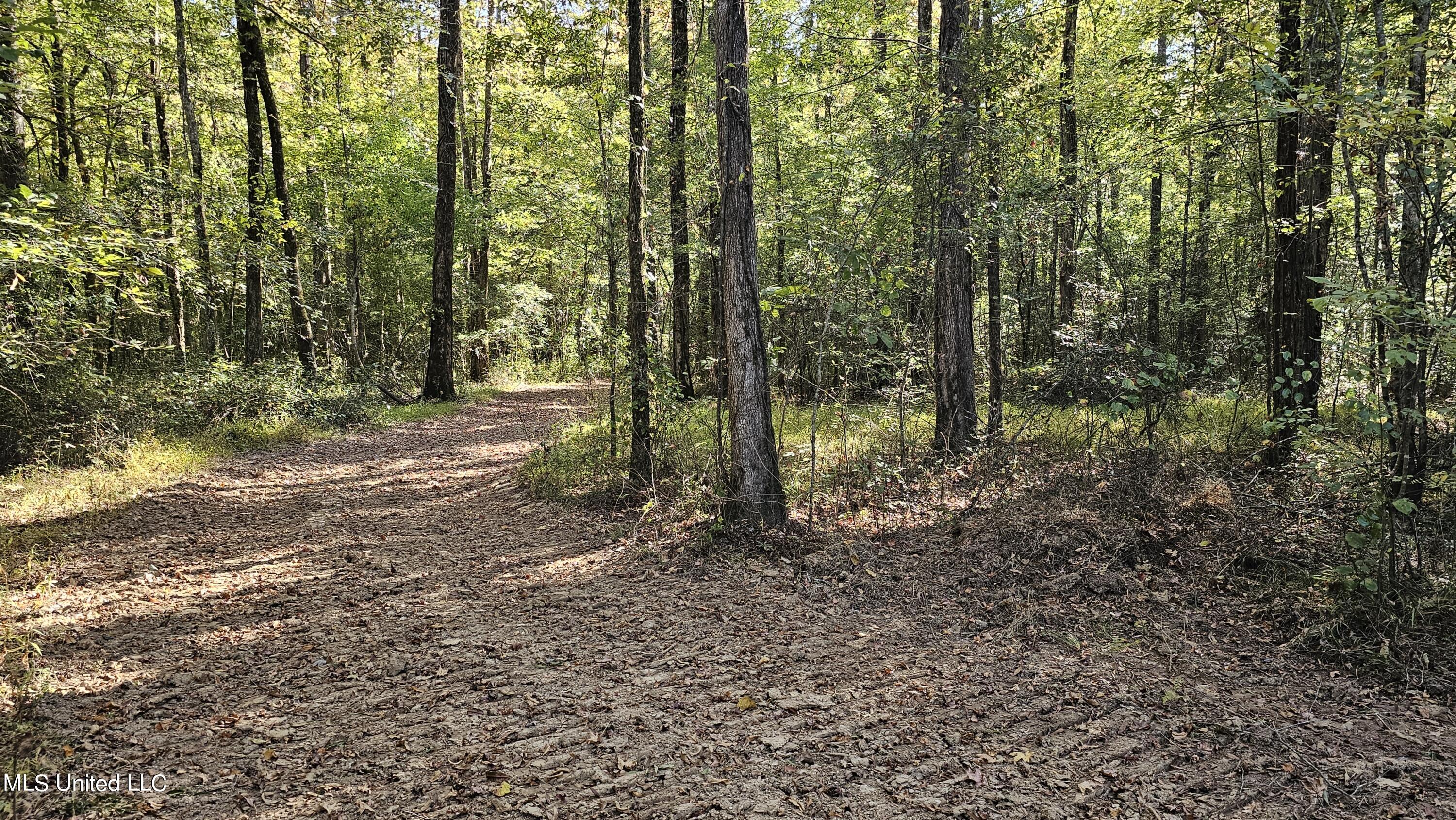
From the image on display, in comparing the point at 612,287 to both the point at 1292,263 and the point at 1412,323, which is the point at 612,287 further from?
the point at 1292,263

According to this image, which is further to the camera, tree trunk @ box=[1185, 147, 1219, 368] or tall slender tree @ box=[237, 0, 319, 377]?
tall slender tree @ box=[237, 0, 319, 377]

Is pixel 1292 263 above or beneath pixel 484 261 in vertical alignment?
beneath

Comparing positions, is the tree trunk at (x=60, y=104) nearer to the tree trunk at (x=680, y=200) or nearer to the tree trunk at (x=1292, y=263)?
the tree trunk at (x=680, y=200)

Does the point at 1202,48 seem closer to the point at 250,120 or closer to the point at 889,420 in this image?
the point at 889,420

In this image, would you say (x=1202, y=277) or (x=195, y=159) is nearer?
(x=1202, y=277)

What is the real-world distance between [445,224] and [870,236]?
38.2ft

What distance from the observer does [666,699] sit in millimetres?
4000

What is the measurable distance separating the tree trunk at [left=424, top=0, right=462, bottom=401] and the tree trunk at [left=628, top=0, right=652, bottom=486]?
8.38 metres

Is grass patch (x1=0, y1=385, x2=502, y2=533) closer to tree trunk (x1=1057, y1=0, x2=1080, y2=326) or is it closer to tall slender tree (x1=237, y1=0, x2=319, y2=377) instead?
tall slender tree (x1=237, y1=0, x2=319, y2=377)

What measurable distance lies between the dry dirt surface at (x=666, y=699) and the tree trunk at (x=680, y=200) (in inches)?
141

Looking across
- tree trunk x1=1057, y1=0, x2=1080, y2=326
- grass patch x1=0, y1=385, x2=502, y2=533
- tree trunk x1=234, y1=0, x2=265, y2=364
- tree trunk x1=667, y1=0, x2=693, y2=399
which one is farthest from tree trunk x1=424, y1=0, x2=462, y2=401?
tree trunk x1=1057, y1=0, x2=1080, y2=326

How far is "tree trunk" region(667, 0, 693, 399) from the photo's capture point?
883cm

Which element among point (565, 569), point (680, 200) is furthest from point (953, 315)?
point (565, 569)

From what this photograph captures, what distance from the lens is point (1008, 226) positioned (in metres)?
7.62
